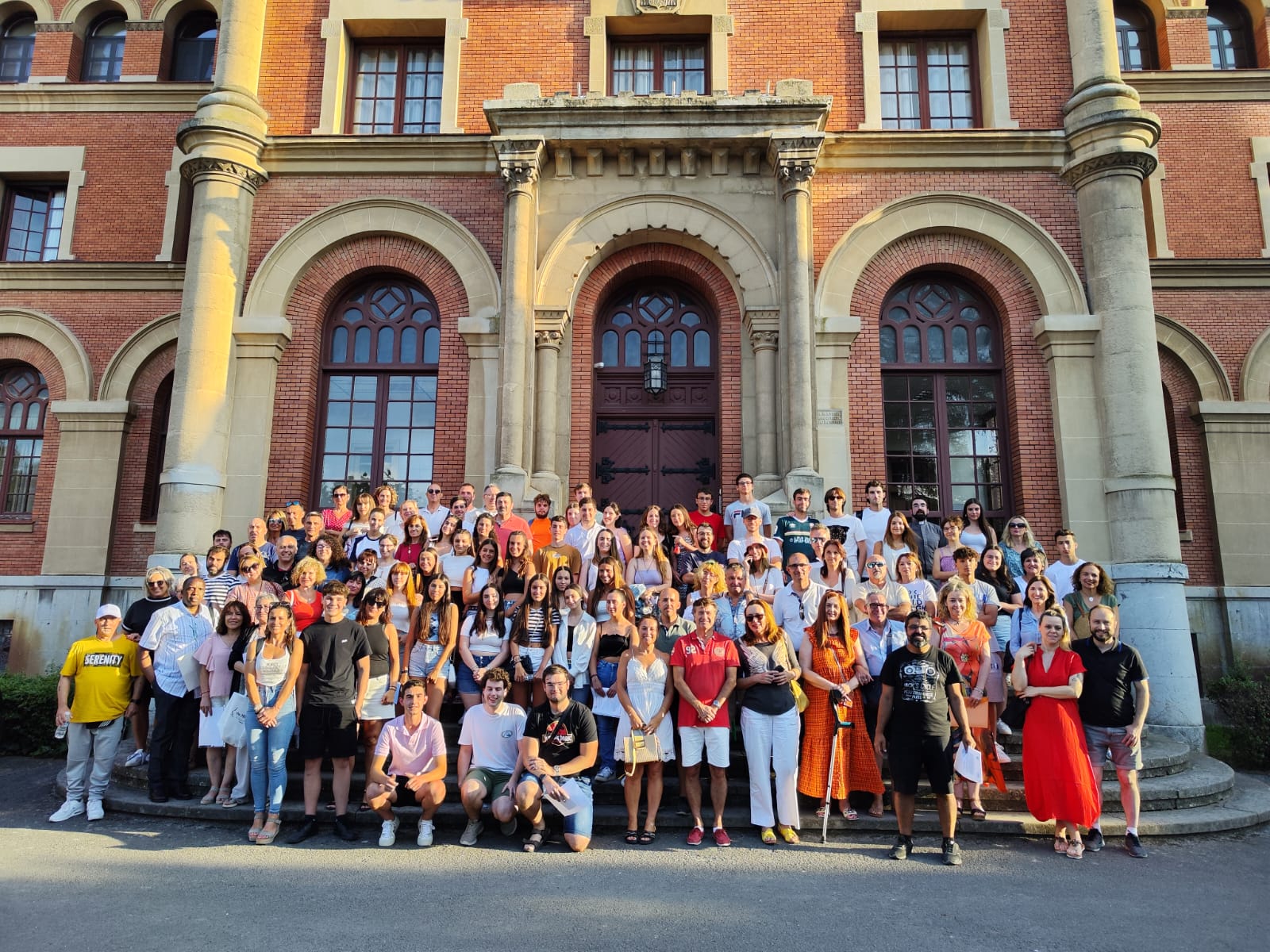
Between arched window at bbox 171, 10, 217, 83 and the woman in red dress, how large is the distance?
18197mm

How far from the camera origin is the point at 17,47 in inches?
Result: 674

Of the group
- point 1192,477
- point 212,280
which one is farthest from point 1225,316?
point 212,280

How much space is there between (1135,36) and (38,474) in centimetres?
2264

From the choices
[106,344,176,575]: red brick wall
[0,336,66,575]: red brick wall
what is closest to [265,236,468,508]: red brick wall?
[106,344,176,575]: red brick wall

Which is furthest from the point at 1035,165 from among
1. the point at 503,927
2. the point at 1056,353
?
the point at 503,927

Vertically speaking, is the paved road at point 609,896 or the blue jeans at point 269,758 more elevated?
the blue jeans at point 269,758

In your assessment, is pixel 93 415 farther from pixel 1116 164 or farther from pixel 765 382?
pixel 1116 164

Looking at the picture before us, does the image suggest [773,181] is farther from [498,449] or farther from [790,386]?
[498,449]

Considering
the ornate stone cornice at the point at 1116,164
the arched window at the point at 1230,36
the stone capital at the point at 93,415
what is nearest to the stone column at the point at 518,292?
the stone capital at the point at 93,415

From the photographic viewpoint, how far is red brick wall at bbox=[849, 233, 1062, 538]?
12.5 meters

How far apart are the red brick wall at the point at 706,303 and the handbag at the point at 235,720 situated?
6.38 meters

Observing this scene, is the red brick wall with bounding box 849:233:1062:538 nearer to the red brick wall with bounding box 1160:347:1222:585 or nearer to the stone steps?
the red brick wall with bounding box 1160:347:1222:585

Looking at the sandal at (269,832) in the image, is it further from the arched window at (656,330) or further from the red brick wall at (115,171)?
the red brick wall at (115,171)

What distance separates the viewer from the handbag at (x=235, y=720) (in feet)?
24.0
